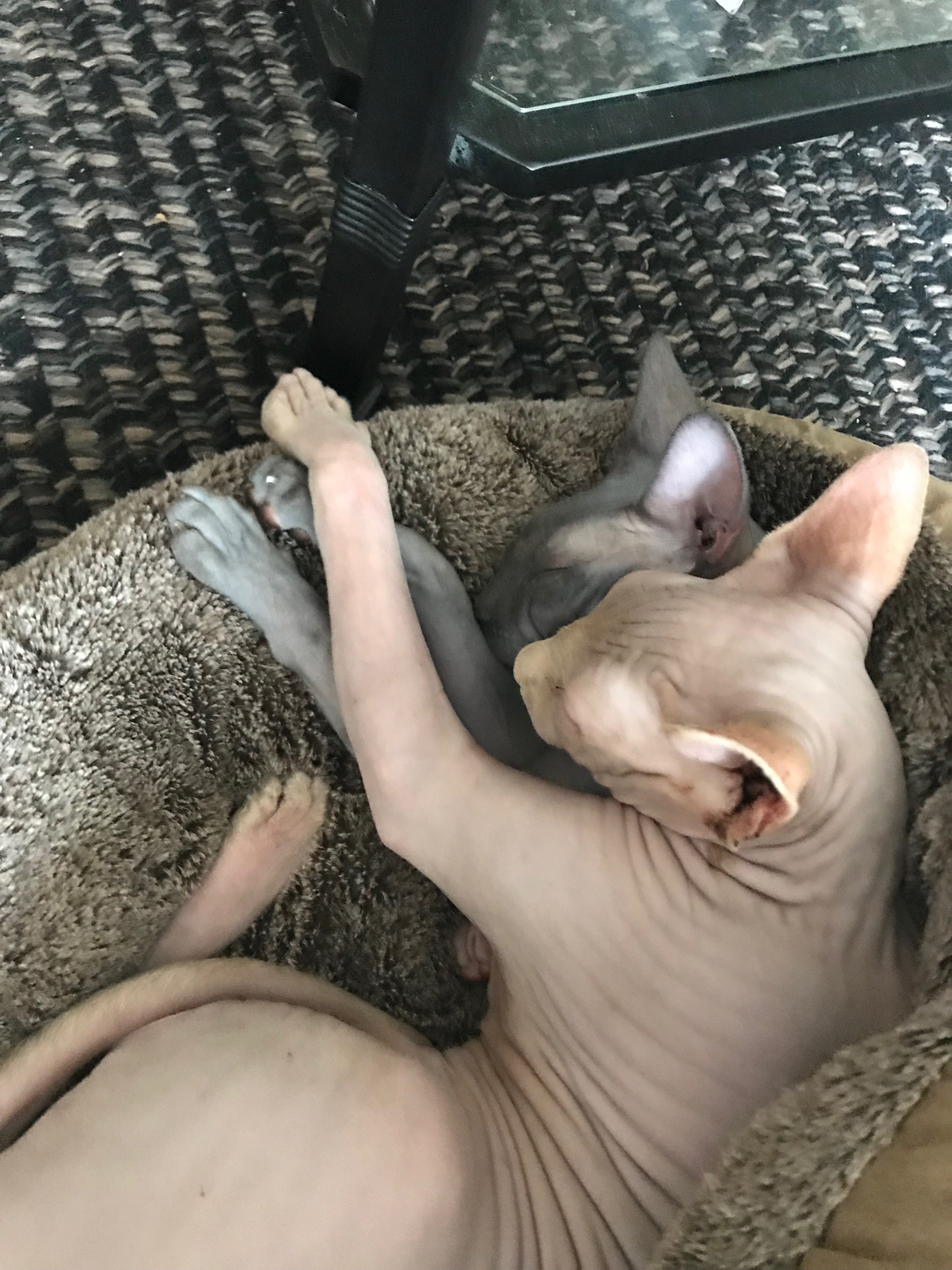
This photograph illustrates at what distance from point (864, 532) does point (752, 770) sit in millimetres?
233

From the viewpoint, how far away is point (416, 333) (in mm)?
1388

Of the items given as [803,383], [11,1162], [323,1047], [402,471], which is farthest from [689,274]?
[11,1162]

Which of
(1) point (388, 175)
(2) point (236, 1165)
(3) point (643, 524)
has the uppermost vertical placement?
(1) point (388, 175)

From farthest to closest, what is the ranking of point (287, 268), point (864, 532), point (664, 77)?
point (287, 268), point (664, 77), point (864, 532)

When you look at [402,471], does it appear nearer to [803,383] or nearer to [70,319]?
[70,319]

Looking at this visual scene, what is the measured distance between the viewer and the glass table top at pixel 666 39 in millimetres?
1172

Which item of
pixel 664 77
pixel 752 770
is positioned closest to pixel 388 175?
pixel 664 77

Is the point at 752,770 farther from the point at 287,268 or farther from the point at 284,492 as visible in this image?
the point at 287,268

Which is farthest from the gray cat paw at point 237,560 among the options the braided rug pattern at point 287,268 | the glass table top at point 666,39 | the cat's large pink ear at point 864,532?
the glass table top at point 666,39

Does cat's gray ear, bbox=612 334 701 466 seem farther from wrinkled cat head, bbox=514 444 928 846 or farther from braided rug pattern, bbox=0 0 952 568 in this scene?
braided rug pattern, bbox=0 0 952 568

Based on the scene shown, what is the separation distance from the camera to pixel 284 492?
3.28ft

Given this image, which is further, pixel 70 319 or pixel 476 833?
pixel 70 319

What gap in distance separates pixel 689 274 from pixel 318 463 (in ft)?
2.47

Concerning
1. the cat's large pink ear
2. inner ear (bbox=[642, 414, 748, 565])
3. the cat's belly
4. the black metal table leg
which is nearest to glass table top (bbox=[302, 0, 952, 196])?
the black metal table leg
